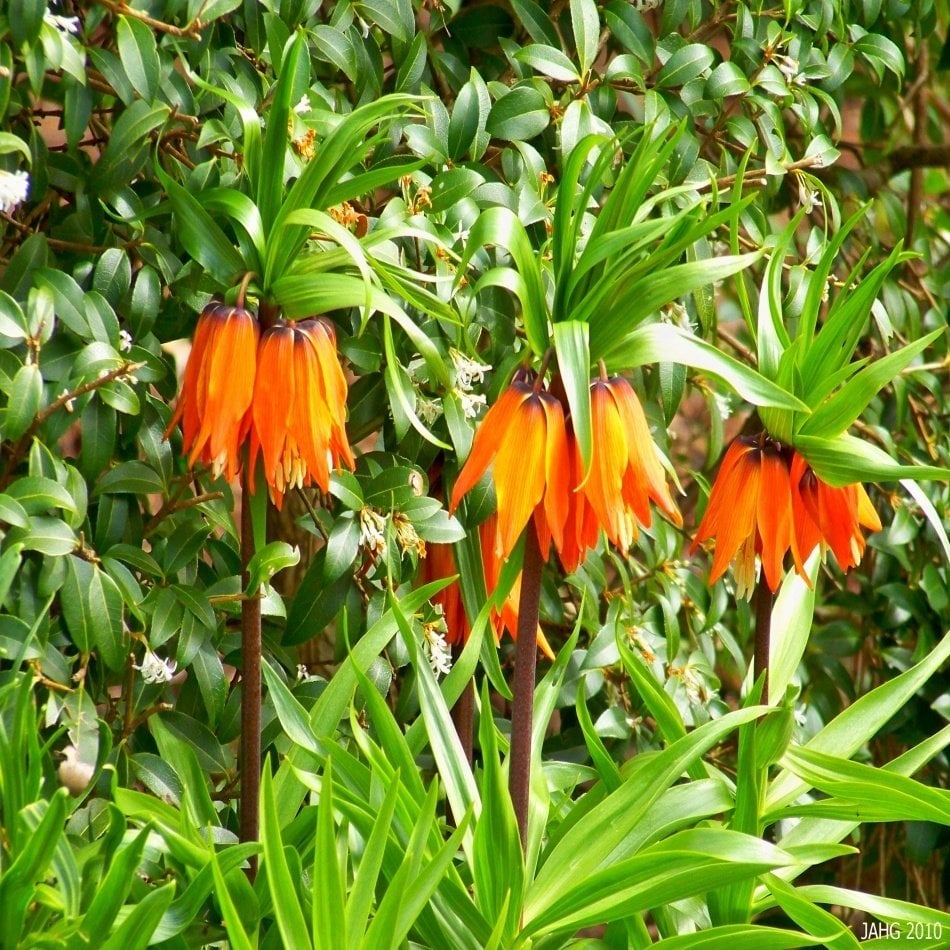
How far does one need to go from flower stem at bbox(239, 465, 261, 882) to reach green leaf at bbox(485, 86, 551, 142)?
1.73 feet

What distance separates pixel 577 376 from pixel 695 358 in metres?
0.09

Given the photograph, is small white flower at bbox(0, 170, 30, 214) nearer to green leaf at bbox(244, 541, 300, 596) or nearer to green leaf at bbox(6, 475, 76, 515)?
green leaf at bbox(6, 475, 76, 515)

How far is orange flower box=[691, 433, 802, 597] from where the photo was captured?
1.05 metres

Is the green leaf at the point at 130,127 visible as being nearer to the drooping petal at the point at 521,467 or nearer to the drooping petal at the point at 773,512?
the drooping petal at the point at 521,467

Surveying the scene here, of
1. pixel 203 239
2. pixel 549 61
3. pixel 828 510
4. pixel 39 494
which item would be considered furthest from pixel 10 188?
pixel 828 510

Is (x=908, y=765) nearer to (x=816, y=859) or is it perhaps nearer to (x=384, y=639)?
(x=816, y=859)

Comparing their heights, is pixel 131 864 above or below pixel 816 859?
above

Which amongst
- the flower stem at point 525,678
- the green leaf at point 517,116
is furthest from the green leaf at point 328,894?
the green leaf at point 517,116

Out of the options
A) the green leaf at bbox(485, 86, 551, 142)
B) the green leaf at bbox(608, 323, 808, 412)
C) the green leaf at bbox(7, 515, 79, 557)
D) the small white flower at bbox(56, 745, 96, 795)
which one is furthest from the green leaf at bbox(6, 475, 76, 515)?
the green leaf at bbox(485, 86, 551, 142)

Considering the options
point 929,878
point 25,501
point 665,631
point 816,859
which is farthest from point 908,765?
point 929,878

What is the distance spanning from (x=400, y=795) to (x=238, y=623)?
1.37ft

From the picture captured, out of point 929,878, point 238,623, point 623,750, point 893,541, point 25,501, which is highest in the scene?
point 25,501

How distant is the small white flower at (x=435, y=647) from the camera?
1181 mm

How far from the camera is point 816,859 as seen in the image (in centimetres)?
106
